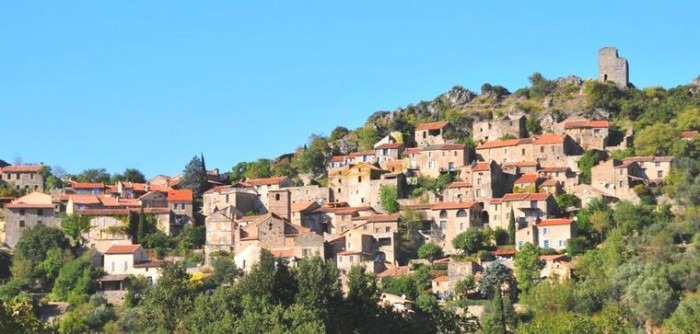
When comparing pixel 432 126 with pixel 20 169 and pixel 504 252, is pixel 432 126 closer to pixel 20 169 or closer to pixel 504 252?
pixel 504 252

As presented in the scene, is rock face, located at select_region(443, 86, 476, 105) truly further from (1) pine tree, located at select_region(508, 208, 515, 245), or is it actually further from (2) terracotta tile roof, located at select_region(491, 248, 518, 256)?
(2) terracotta tile roof, located at select_region(491, 248, 518, 256)

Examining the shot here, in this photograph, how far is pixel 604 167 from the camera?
263 ft

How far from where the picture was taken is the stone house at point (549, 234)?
245 feet

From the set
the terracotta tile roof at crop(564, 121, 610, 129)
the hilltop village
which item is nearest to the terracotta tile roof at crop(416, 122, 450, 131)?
the hilltop village

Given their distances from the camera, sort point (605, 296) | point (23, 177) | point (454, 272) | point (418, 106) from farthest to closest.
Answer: point (418, 106)
point (23, 177)
point (454, 272)
point (605, 296)

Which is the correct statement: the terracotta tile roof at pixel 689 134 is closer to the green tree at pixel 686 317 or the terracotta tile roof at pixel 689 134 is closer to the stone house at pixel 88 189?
the green tree at pixel 686 317

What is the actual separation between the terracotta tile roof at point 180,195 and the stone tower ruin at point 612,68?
33.0m

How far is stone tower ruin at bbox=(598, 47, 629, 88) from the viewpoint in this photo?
4028 inches

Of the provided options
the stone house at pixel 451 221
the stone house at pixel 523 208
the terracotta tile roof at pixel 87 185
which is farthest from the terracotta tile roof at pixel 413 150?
the terracotta tile roof at pixel 87 185

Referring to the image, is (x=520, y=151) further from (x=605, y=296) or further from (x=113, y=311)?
(x=113, y=311)

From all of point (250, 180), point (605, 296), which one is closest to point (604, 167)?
point (605, 296)

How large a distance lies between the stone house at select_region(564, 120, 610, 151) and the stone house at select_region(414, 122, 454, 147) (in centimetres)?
885

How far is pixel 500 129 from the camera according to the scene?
9150 cm

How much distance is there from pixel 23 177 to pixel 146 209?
14493mm
